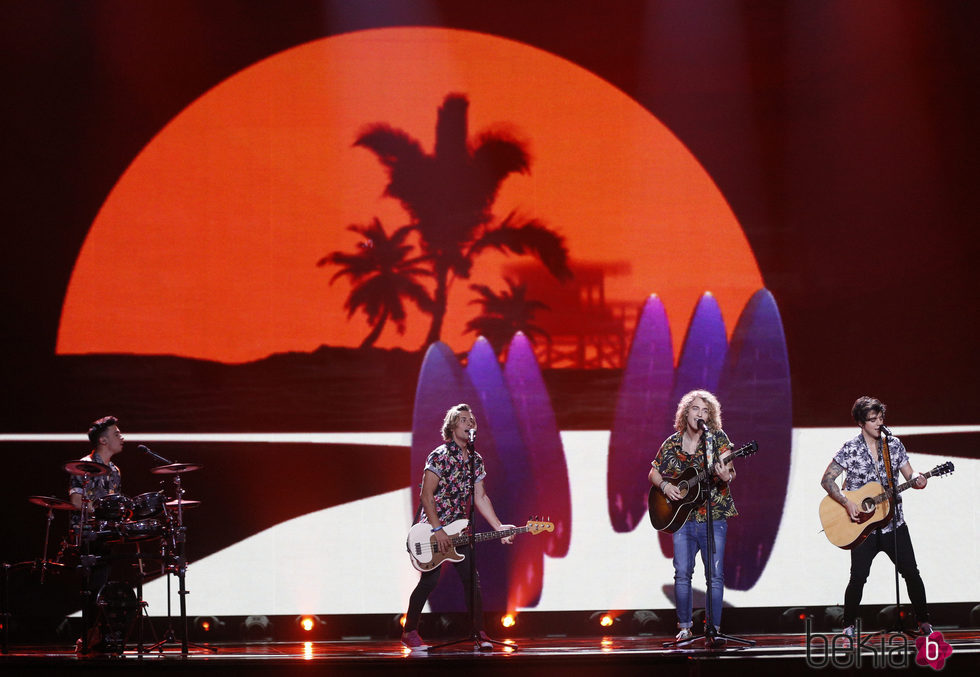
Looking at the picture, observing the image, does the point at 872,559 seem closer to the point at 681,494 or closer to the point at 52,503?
the point at 681,494

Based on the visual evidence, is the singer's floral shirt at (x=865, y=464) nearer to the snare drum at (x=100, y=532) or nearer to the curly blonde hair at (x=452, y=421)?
the curly blonde hair at (x=452, y=421)

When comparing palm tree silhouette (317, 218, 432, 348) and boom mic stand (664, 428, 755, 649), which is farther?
palm tree silhouette (317, 218, 432, 348)

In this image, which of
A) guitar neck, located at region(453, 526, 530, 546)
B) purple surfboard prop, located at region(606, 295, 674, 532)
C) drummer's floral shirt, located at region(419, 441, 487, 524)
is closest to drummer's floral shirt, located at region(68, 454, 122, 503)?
drummer's floral shirt, located at region(419, 441, 487, 524)

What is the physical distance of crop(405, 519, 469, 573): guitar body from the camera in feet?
19.9

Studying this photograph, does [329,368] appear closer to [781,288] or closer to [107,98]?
[107,98]

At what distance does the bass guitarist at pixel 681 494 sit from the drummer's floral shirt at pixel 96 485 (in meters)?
3.51

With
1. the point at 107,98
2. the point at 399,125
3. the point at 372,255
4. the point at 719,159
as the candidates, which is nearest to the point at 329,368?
the point at 372,255

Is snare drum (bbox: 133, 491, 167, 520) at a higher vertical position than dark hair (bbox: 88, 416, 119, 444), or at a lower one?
lower

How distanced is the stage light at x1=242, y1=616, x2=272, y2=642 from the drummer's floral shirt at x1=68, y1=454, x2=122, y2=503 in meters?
1.39

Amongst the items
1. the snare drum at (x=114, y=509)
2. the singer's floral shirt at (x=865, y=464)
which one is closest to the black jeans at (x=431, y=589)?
the snare drum at (x=114, y=509)

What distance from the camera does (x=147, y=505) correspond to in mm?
6102

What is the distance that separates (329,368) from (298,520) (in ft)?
3.74

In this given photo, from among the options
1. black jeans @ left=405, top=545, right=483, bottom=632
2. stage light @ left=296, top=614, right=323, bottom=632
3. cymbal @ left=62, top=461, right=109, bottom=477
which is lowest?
stage light @ left=296, top=614, right=323, bottom=632

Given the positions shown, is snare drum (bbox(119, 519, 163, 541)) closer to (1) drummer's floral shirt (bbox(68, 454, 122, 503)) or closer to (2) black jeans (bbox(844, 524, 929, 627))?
(1) drummer's floral shirt (bbox(68, 454, 122, 503))
